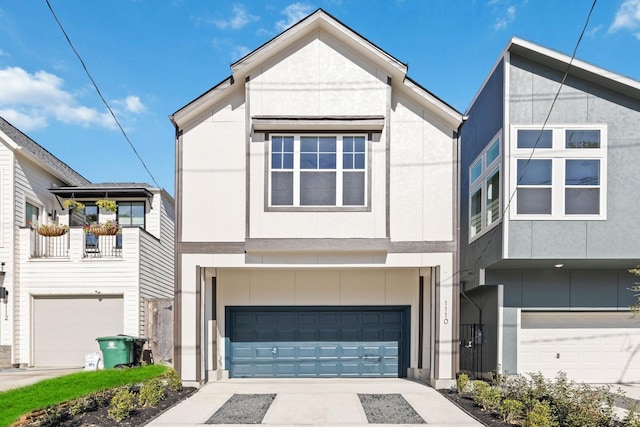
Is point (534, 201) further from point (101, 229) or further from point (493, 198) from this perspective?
point (101, 229)

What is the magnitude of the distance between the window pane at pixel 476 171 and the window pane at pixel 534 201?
2.34 m

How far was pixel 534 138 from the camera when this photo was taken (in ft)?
31.4

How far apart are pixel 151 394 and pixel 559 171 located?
9809 millimetres

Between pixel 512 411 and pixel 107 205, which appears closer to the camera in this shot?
pixel 512 411

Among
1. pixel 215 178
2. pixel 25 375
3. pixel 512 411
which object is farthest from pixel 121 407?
pixel 512 411

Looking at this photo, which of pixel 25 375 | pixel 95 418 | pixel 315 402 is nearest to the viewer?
pixel 95 418

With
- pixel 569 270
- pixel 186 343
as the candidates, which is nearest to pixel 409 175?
pixel 569 270

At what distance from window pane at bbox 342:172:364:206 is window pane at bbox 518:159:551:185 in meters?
3.75

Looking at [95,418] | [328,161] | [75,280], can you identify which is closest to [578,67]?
[328,161]

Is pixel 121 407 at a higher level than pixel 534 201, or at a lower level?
lower

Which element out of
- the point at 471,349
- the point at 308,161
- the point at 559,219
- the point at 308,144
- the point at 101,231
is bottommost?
the point at 471,349

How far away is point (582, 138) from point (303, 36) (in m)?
6.88

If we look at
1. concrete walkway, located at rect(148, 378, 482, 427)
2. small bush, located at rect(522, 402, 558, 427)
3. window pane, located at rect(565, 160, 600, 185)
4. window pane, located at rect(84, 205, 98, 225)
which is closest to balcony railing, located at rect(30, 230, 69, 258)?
window pane, located at rect(84, 205, 98, 225)

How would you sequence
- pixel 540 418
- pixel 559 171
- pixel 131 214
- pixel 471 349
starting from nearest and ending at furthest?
pixel 540 418 < pixel 559 171 < pixel 471 349 < pixel 131 214
